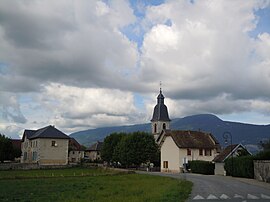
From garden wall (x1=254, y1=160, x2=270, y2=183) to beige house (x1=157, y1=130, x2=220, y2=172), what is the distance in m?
27.7

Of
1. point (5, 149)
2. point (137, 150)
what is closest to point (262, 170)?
point (137, 150)

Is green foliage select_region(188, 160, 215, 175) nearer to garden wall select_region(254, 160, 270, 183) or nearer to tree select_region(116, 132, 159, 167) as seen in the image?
tree select_region(116, 132, 159, 167)

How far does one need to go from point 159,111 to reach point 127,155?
131 feet

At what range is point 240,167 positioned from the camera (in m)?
42.2

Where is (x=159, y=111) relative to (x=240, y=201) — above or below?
above

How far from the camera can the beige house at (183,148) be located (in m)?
66.3

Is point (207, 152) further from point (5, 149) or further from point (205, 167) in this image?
point (5, 149)

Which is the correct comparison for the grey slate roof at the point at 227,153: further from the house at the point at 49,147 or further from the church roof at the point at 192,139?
the house at the point at 49,147

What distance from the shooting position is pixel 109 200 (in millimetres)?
18578

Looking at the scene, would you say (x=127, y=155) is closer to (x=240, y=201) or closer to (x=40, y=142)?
(x=40, y=142)

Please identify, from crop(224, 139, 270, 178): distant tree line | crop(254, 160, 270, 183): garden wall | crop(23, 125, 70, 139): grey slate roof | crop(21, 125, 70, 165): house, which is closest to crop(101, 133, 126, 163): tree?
crop(23, 125, 70, 139): grey slate roof

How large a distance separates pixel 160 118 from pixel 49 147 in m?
39.7

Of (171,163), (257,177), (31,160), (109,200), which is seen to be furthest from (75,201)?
(31,160)

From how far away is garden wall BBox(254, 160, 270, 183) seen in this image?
1330 inches
